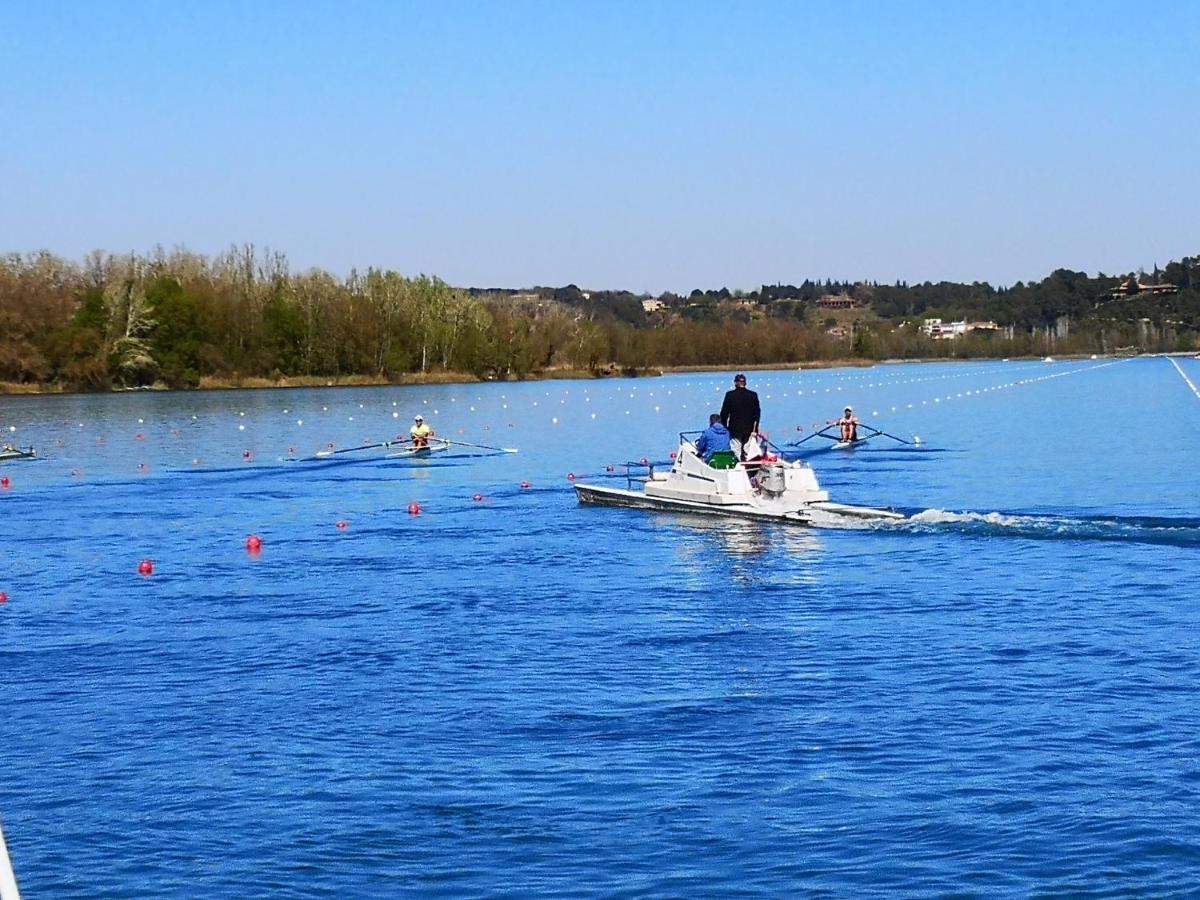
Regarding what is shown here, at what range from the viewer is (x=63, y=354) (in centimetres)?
13225

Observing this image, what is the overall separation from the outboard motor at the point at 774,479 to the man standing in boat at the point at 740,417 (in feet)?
2.86

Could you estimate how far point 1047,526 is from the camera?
3247 cm

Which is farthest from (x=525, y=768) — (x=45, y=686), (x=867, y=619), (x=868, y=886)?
(x=867, y=619)

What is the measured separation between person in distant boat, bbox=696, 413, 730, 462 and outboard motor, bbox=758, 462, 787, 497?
0.96 meters

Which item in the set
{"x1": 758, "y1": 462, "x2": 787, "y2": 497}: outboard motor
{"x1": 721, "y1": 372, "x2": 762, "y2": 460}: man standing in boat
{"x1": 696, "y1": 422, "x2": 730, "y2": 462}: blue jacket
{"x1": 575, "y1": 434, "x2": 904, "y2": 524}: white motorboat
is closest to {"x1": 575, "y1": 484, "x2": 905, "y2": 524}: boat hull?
{"x1": 575, "y1": 434, "x2": 904, "y2": 524}: white motorboat

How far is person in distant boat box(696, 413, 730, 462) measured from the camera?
1399 inches

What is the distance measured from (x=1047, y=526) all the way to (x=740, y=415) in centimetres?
687

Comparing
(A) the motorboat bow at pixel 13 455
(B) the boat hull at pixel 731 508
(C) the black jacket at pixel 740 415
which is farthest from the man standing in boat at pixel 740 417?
(A) the motorboat bow at pixel 13 455

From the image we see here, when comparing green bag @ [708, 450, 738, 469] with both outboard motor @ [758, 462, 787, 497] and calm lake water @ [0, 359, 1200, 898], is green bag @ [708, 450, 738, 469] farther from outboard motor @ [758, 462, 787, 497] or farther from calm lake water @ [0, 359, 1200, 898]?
calm lake water @ [0, 359, 1200, 898]

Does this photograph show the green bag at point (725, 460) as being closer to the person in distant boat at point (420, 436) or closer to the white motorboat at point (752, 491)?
the white motorboat at point (752, 491)

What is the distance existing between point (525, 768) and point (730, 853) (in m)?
3.01

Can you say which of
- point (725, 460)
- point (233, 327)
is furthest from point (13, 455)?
point (233, 327)

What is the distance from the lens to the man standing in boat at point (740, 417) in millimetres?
35969

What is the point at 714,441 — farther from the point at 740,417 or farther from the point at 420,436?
the point at 420,436
